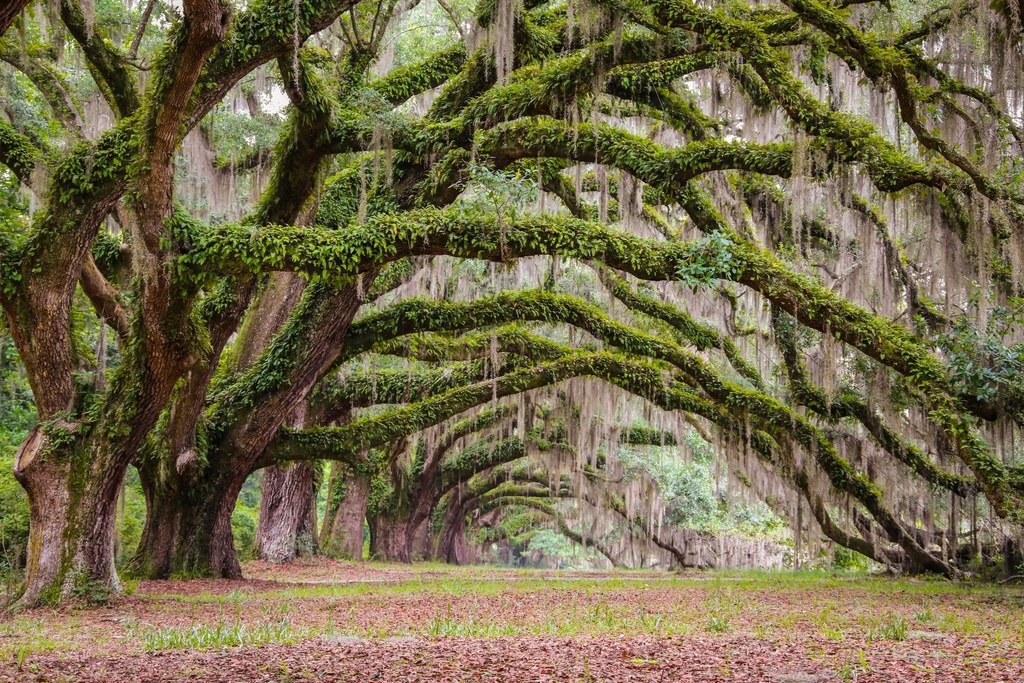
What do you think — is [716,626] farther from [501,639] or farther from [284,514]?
[284,514]

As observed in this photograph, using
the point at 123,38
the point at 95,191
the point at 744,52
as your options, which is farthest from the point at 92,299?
the point at 744,52

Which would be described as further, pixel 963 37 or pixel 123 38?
pixel 123 38

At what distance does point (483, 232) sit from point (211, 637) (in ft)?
12.7

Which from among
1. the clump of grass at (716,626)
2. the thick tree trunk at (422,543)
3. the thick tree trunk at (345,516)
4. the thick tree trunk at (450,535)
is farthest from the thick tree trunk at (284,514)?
the clump of grass at (716,626)

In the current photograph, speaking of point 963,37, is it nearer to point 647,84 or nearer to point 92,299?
point 647,84

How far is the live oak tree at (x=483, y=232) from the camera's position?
7.55 meters

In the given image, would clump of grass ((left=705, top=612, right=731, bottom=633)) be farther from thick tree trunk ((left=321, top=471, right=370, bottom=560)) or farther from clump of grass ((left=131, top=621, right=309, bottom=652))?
thick tree trunk ((left=321, top=471, right=370, bottom=560))

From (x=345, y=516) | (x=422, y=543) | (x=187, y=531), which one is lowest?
(x=422, y=543)

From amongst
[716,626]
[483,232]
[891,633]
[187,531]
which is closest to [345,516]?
[187,531]

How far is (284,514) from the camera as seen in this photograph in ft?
54.3

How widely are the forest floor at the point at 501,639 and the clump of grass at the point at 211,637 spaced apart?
0.02 metres

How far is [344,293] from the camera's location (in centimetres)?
1029

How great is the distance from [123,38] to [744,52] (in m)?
8.94

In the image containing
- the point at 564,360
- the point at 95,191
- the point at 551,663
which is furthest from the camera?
the point at 564,360
